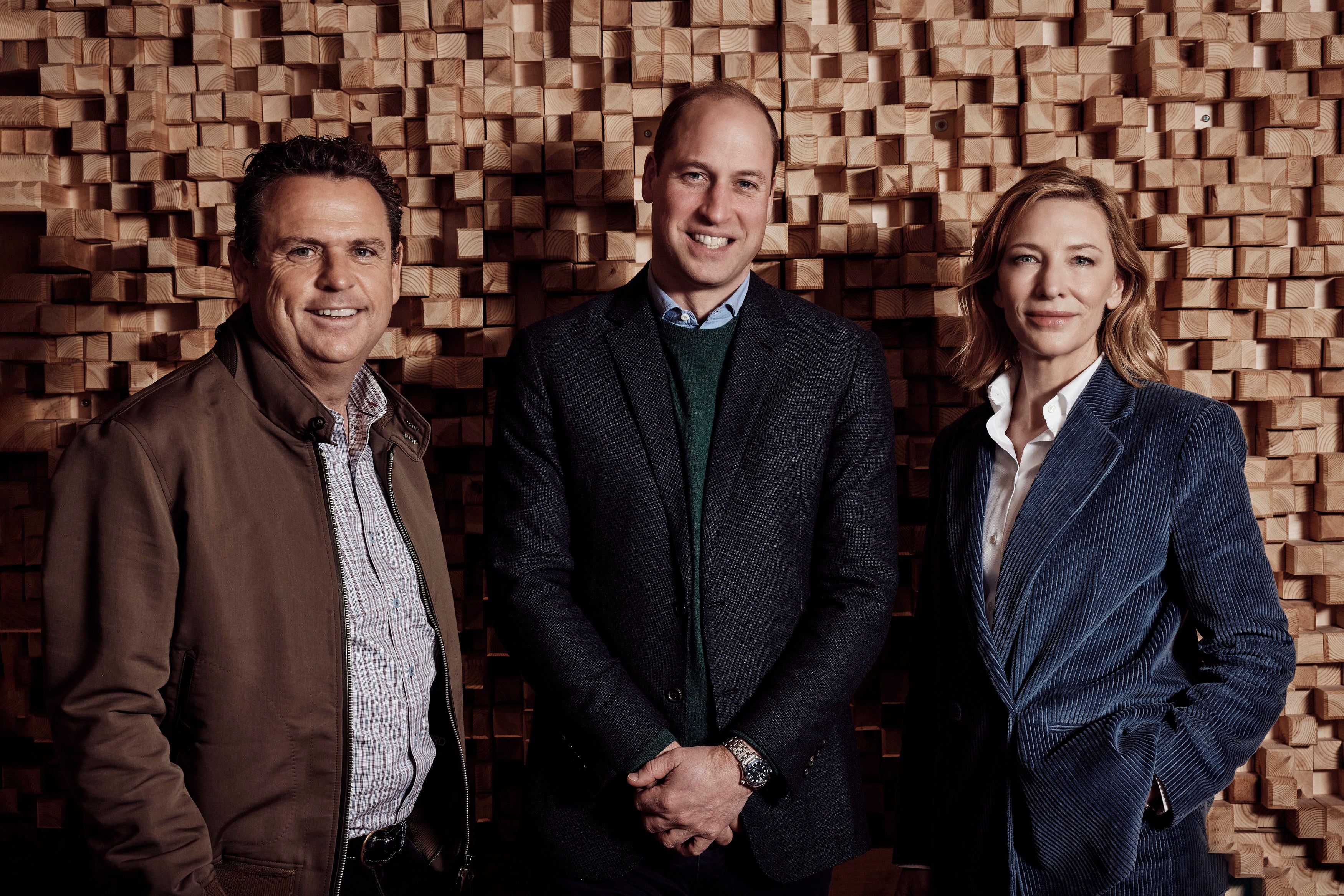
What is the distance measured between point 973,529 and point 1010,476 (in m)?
0.14

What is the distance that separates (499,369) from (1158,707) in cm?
172

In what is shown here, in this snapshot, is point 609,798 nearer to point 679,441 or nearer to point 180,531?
point 679,441

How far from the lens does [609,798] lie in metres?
1.68

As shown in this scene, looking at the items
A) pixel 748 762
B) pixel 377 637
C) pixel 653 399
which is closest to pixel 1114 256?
pixel 653 399

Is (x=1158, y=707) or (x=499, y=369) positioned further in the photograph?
(x=499, y=369)

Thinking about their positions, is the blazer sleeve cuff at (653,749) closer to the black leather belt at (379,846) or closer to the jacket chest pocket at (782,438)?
the black leather belt at (379,846)

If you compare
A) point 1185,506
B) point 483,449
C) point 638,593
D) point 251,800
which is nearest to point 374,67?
point 483,449

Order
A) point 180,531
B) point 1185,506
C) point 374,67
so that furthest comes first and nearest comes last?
1. point 374,67
2. point 1185,506
3. point 180,531

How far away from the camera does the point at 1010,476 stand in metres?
1.79

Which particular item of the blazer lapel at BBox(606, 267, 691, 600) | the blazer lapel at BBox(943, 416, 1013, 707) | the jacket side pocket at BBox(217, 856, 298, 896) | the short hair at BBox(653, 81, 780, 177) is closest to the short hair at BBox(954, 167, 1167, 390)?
the blazer lapel at BBox(943, 416, 1013, 707)

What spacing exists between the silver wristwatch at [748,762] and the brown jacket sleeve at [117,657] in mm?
867

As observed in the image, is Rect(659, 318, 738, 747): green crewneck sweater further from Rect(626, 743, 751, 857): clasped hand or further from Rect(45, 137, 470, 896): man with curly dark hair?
Rect(45, 137, 470, 896): man with curly dark hair

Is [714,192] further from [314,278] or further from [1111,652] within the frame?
[1111,652]

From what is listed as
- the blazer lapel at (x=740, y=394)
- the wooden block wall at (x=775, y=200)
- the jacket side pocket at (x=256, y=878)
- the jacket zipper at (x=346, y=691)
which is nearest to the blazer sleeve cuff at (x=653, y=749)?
the blazer lapel at (x=740, y=394)
